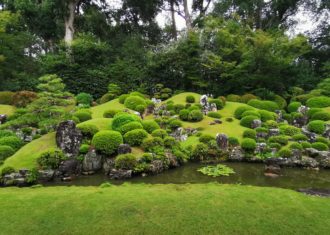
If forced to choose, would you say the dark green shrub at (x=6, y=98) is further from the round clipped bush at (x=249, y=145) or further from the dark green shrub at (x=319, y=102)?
the dark green shrub at (x=319, y=102)

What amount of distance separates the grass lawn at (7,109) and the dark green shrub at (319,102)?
71.0 feet

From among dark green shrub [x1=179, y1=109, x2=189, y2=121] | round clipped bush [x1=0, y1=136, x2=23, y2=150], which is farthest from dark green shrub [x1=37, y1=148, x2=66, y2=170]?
dark green shrub [x1=179, y1=109, x2=189, y2=121]

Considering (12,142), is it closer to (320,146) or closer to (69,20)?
(320,146)

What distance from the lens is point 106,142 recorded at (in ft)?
44.6

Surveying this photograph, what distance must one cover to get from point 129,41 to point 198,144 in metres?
20.1

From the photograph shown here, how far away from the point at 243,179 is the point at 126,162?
4792 millimetres

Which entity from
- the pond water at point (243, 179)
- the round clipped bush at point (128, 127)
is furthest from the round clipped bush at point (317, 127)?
the round clipped bush at point (128, 127)

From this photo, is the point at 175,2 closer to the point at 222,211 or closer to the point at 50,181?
the point at 50,181

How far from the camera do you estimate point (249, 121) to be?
19188 mm

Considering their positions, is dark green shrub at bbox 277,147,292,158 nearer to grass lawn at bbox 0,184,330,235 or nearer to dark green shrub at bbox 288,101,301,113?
grass lawn at bbox 0,184,330,235

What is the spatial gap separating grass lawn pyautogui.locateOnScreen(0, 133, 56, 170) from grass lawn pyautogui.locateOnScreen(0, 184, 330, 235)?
157 inches

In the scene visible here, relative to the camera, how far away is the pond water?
439 inches

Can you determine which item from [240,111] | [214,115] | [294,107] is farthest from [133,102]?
[294,107]

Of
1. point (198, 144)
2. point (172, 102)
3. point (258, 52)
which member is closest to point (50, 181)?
point (198, 144)
